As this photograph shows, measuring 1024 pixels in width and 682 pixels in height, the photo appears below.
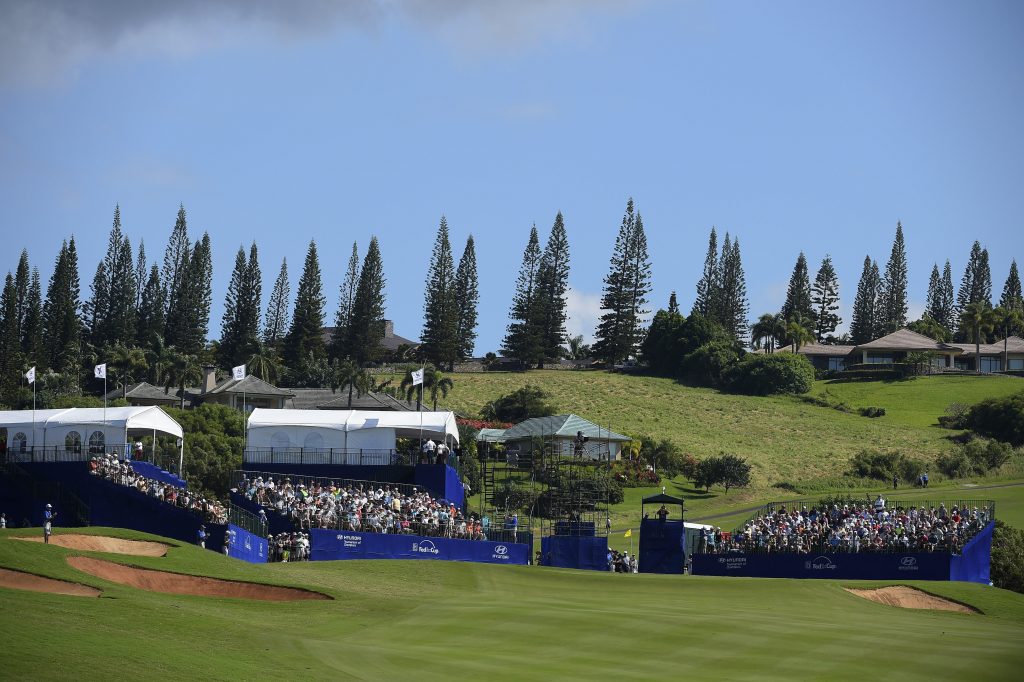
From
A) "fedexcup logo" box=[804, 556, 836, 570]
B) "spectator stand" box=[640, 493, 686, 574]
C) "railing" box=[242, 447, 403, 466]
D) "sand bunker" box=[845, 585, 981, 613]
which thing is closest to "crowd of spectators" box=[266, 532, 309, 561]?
"railing" box=[242, 447, 403, 466]

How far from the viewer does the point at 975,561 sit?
1594 inches

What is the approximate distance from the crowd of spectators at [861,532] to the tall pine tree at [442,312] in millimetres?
73219

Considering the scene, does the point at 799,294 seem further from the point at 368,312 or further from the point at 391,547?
the point at 391,547

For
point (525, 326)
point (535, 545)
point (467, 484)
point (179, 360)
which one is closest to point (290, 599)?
point (535, 545)

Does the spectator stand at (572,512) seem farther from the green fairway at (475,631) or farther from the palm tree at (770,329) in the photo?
the palm tree at (770,329)

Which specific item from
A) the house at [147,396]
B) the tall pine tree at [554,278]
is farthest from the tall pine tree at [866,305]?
the house at [147,396]

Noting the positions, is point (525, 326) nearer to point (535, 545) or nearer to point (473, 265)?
point (473, 265)

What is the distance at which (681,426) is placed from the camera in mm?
92812

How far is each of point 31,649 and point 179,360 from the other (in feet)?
225

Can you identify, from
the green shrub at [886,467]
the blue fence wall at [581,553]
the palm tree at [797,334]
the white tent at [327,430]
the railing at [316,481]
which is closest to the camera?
the blue fence wall at [581,553]

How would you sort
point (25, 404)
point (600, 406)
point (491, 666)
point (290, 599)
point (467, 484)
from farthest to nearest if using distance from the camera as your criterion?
1. point (600, 406)
2. point (25, 404)
3. point (467, 484)
4. point (290, 599)
5. point (491, 666)

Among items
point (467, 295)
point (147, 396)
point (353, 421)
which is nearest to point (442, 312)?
point (467, 295)

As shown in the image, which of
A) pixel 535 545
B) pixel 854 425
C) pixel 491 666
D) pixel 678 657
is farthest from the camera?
pixel 854 425

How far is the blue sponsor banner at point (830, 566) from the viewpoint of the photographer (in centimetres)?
3947
